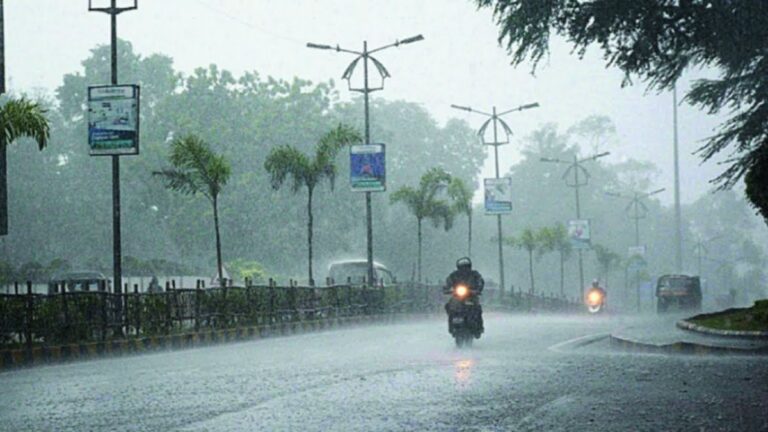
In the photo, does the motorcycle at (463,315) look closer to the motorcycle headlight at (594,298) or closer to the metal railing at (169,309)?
the metal railing at (169,309)

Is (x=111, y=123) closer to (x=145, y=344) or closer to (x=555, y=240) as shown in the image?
(x=145, y=344)

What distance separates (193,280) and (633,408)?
198 ft

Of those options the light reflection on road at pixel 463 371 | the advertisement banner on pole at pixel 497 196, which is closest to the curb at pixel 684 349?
the light reflection on road at pixel 463 371

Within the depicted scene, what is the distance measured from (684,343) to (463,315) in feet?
15.1

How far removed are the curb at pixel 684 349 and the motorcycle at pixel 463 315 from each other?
2704 mm

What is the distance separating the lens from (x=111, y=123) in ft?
83.5

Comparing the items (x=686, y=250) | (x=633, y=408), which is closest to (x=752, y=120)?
(x=633, y=408)

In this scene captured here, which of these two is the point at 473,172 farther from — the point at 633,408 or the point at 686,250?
the point at 633,408

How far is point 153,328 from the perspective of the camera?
25703 millimetres

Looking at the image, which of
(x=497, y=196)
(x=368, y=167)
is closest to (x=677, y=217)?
(x=497, y=196)

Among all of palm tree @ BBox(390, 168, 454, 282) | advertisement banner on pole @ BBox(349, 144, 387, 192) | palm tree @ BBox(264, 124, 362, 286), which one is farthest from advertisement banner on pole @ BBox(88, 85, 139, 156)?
palm tree @ BBox(390, 168, 454, 282)

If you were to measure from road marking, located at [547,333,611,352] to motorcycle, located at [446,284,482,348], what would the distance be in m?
1.55

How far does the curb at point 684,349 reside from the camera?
18.0 metres

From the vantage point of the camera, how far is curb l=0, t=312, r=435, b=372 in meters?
20.5
